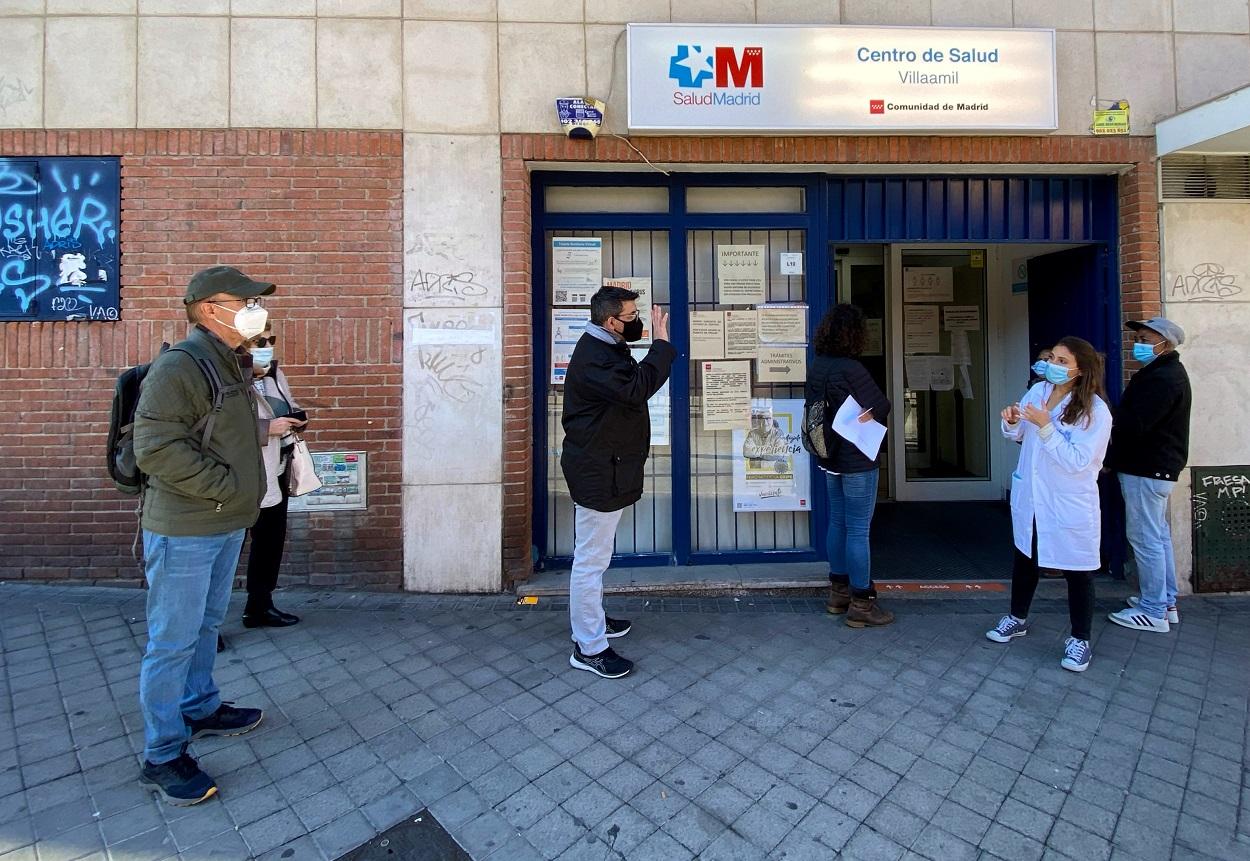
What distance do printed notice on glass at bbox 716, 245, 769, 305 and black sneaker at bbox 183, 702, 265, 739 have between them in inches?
167

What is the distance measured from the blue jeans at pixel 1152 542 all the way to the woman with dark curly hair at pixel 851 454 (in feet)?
5.48

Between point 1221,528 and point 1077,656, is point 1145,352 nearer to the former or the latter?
point 1221,528

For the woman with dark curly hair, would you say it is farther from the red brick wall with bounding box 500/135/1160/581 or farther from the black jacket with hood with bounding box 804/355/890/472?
the red brick wall with bounding box 500/135/1160/581

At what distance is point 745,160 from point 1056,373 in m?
2.65

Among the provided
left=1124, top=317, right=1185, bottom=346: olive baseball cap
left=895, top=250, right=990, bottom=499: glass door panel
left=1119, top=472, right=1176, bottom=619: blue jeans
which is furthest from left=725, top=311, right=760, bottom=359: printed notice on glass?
left=895, top=250, right=990, bottom=499: glass door panel

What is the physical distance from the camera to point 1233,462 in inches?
199

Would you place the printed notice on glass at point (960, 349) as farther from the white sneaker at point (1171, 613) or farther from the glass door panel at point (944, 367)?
the white sneaker at point (1171, 613)

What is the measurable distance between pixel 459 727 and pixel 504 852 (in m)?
0.85

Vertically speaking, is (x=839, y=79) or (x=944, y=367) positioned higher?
(x=839, y=79)

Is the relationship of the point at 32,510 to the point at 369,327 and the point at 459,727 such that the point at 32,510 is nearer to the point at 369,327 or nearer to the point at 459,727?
the point at 369,327

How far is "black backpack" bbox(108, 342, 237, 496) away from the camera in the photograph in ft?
8.70

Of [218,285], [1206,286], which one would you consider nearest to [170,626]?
[218,285]

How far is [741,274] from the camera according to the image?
5.39 meters

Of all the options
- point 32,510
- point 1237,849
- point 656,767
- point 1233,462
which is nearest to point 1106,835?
point 1237,849
